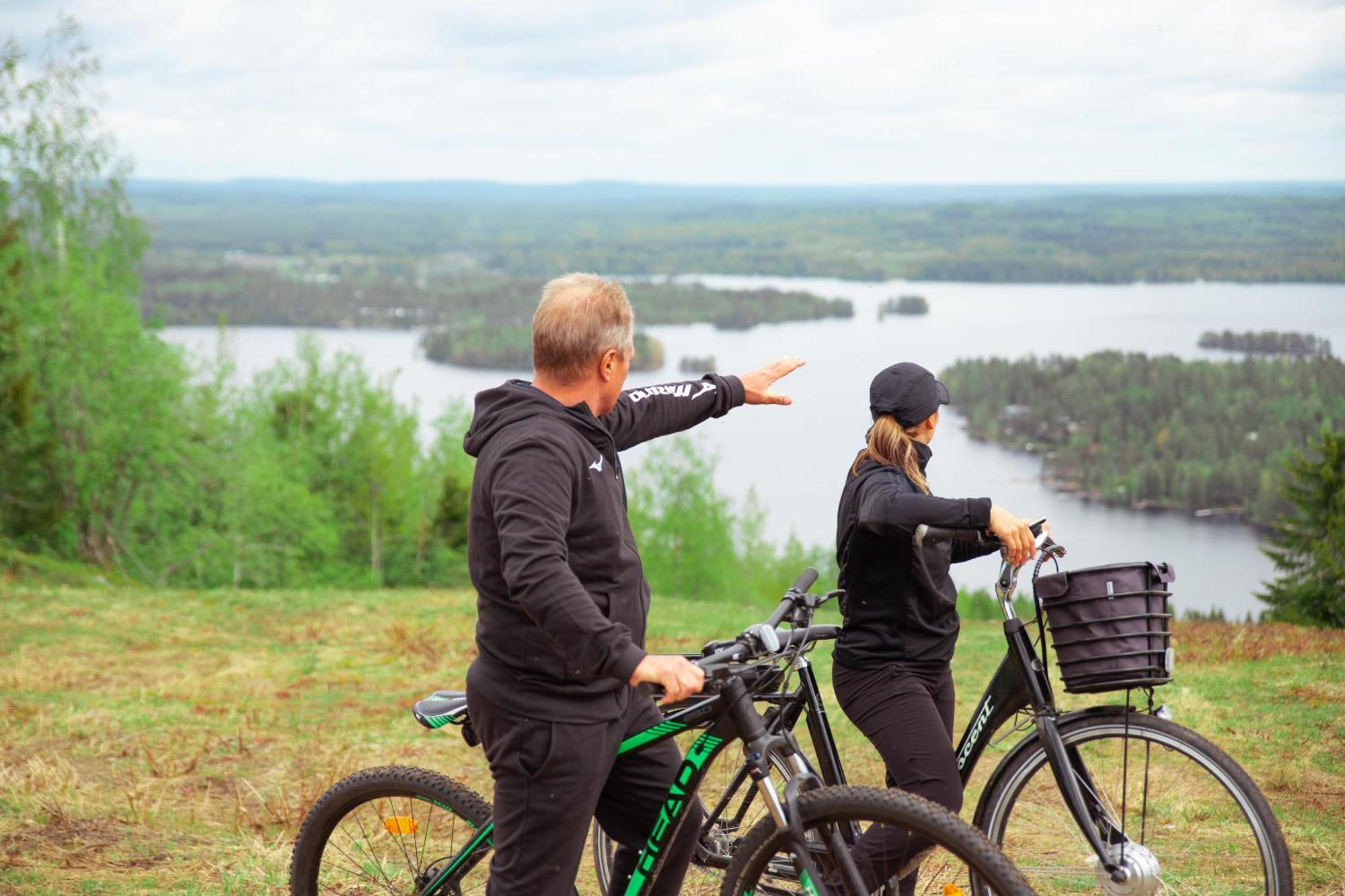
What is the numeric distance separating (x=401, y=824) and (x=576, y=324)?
1.61m

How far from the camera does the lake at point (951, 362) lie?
4725 cm

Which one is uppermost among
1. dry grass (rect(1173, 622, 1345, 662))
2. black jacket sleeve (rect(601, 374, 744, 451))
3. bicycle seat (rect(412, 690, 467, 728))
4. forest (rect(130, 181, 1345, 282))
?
forest (rect(130, 181, 1345, 282))

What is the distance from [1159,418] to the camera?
5650 cm

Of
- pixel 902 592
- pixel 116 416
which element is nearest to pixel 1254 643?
pixel 902 592

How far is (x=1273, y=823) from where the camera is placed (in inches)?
124

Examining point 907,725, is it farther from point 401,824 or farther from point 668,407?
point 401,824

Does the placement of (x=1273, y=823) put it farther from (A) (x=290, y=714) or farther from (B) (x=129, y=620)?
(B) (x=129, y=620)

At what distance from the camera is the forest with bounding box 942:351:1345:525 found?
48.2 metres

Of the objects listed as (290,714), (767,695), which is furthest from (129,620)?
(767,695)

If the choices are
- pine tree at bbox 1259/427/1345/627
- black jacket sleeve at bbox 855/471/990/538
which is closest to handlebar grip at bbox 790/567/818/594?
black jacket sleeve at bbox 855/471/990/538

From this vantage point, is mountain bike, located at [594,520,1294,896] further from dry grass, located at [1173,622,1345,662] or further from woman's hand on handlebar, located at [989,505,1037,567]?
dry grass, located at [1173,622,1345,662]

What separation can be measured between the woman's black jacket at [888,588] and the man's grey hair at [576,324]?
3.58 ft

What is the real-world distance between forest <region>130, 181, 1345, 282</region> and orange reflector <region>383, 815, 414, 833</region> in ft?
6.03

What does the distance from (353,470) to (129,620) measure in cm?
3838
